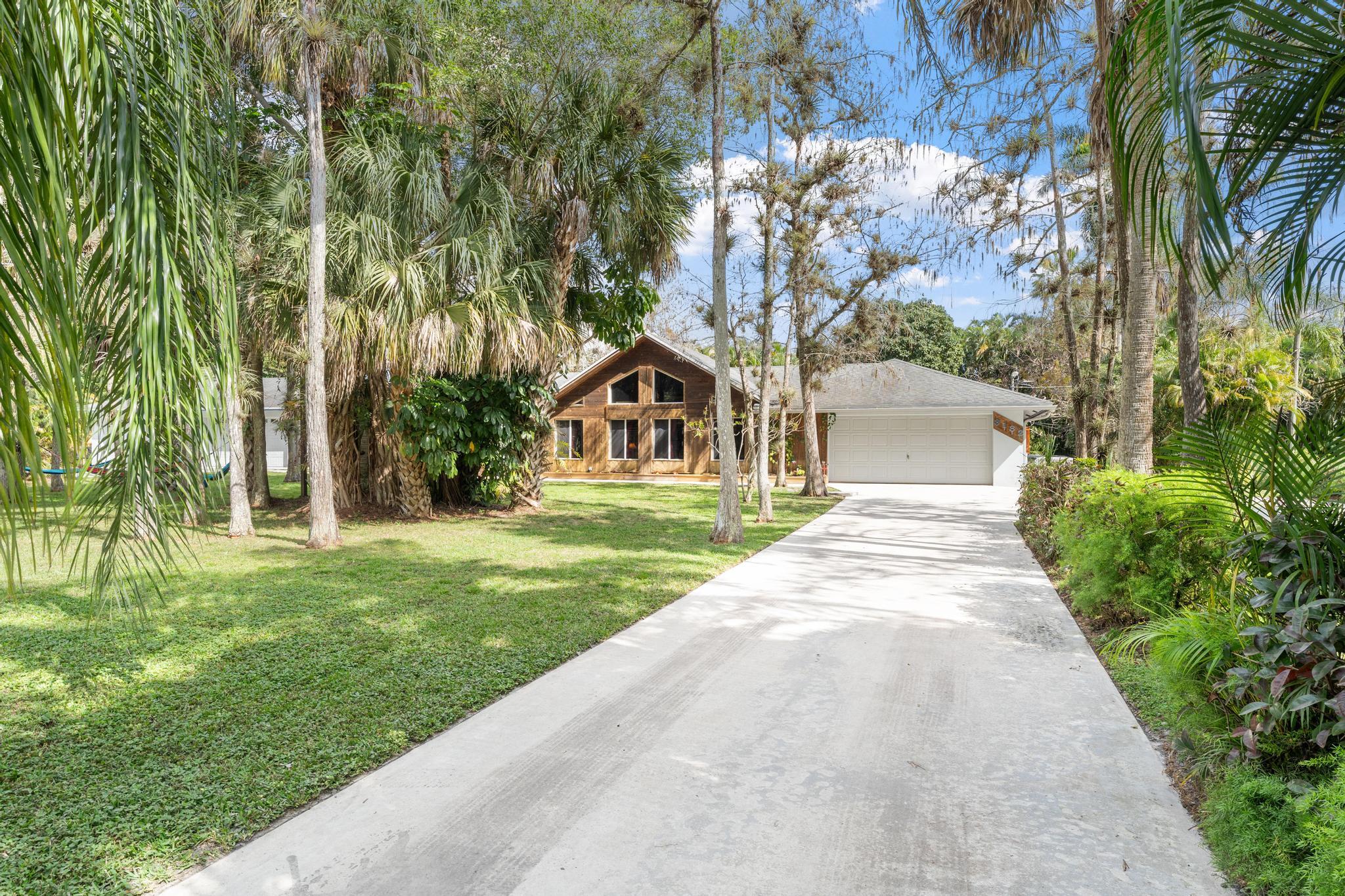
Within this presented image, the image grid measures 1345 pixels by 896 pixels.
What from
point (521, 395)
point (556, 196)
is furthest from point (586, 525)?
point (556, 196)

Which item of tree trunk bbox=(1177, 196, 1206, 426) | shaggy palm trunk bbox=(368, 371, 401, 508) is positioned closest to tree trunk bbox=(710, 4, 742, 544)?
tree trunk bbox=(1177, 196, 1206, 426)

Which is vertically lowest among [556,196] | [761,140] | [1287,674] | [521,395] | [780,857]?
[780,857]

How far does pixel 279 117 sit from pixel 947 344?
36.0 m

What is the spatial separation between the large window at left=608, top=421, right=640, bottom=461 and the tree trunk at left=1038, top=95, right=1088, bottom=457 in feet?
46.8

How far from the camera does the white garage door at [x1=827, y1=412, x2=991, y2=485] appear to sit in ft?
73.4

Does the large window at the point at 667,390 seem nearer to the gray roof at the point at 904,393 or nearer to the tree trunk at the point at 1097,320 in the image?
the gray roof at the point at 904,393

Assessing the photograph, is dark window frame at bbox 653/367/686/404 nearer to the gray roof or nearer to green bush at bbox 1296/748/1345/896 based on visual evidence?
the gray roof

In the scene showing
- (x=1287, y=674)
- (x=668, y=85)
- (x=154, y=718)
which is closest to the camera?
(x=1287, y=674)

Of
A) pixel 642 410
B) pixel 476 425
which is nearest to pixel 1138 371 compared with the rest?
pixel 476 425

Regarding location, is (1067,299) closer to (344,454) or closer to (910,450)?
(910,450)

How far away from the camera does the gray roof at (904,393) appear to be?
70.1 feet

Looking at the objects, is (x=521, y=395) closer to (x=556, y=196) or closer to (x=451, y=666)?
(x=556, y=196)

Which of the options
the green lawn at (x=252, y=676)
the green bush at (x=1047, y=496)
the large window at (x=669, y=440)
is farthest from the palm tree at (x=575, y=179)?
the large window at (x=669, y=440)

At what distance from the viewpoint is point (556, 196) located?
12484 mm
